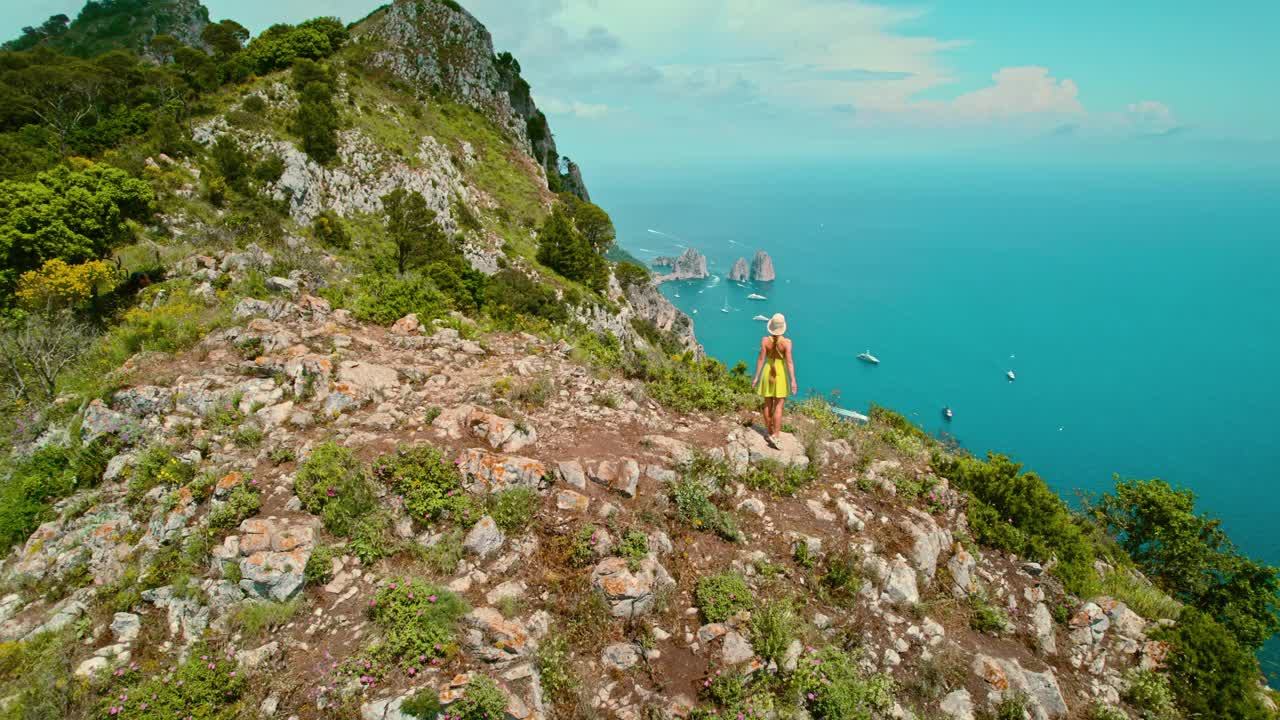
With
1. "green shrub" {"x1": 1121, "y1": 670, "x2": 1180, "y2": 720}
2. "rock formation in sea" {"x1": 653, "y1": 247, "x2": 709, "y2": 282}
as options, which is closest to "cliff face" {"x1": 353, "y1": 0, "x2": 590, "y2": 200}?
"green shrub" {"x1": 1121, "y1": 670, "x2": 1180, "y2": 720}

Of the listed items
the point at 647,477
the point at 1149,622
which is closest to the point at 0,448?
the point at 647,477

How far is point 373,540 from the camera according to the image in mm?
7379

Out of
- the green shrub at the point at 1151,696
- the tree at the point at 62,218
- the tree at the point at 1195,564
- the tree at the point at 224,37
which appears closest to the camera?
the green shrub at the point at 1151,696

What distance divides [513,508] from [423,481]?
4.91ft

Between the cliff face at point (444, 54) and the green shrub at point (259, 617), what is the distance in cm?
5275

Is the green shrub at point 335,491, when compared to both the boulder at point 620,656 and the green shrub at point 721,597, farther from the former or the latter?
the green shrub at point 721,597

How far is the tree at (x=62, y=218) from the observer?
1475cm

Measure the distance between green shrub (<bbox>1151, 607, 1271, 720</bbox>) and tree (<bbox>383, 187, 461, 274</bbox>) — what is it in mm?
25249

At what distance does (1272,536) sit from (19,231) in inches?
4753

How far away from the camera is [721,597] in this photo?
743 cm

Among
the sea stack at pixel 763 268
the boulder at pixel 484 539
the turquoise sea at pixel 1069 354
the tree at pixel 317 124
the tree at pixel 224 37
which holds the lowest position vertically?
the turquoise sea at pixel 1069 354

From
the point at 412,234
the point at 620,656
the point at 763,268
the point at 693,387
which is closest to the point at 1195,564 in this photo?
the point at 693,387

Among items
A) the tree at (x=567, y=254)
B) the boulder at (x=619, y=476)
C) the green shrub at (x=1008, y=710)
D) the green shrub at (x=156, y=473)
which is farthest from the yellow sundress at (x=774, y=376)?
the tree at (x=567, y=254)

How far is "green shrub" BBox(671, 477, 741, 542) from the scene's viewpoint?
8602mm
